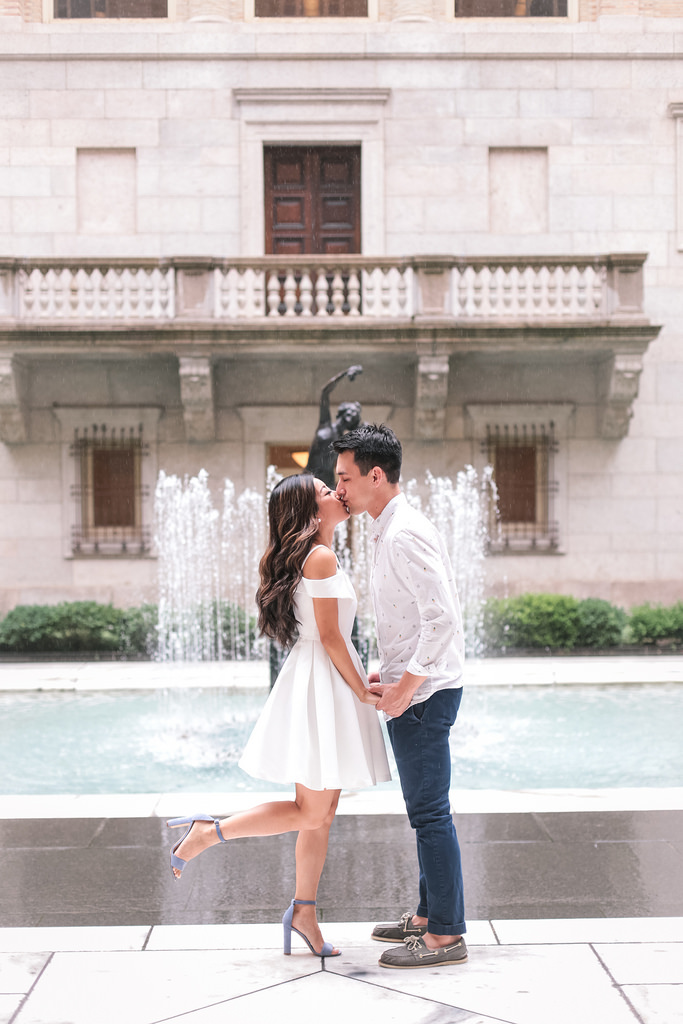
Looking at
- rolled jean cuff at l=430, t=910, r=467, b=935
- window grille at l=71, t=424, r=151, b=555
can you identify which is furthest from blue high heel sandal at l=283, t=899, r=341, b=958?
window grille at l=71, t=424, r=151, b=555

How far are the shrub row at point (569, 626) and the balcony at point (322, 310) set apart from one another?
3943 mm

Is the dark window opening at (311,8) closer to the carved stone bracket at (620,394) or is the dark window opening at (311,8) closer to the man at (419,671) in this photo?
the carved stone bracket at (620,394)

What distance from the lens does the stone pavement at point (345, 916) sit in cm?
325

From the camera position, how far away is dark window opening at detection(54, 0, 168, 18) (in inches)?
687

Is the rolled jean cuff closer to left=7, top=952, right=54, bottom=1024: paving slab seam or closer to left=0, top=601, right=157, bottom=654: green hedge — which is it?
left=7, top=952, right=54, bottom=1024: paving slab seam

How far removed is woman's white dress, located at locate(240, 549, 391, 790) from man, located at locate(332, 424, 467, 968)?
11cm

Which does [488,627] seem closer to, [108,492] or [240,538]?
[240,538]

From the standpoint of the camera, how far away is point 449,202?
57.8ft

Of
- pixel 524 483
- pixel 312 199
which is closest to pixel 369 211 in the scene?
pixel 312 199

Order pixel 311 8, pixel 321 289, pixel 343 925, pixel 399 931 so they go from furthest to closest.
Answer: pixel 311 8
pixel 321 289
pixel 343 925
pixel 399 931

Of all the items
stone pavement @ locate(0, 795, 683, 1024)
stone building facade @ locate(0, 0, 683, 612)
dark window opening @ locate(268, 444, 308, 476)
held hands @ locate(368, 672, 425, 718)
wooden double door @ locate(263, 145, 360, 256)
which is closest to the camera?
stone pavement @ locate(0, 795, 683, 1024)

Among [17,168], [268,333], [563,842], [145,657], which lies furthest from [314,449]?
[17,168]

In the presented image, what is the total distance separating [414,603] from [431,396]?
44.2 feet

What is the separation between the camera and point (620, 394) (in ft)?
55.8
